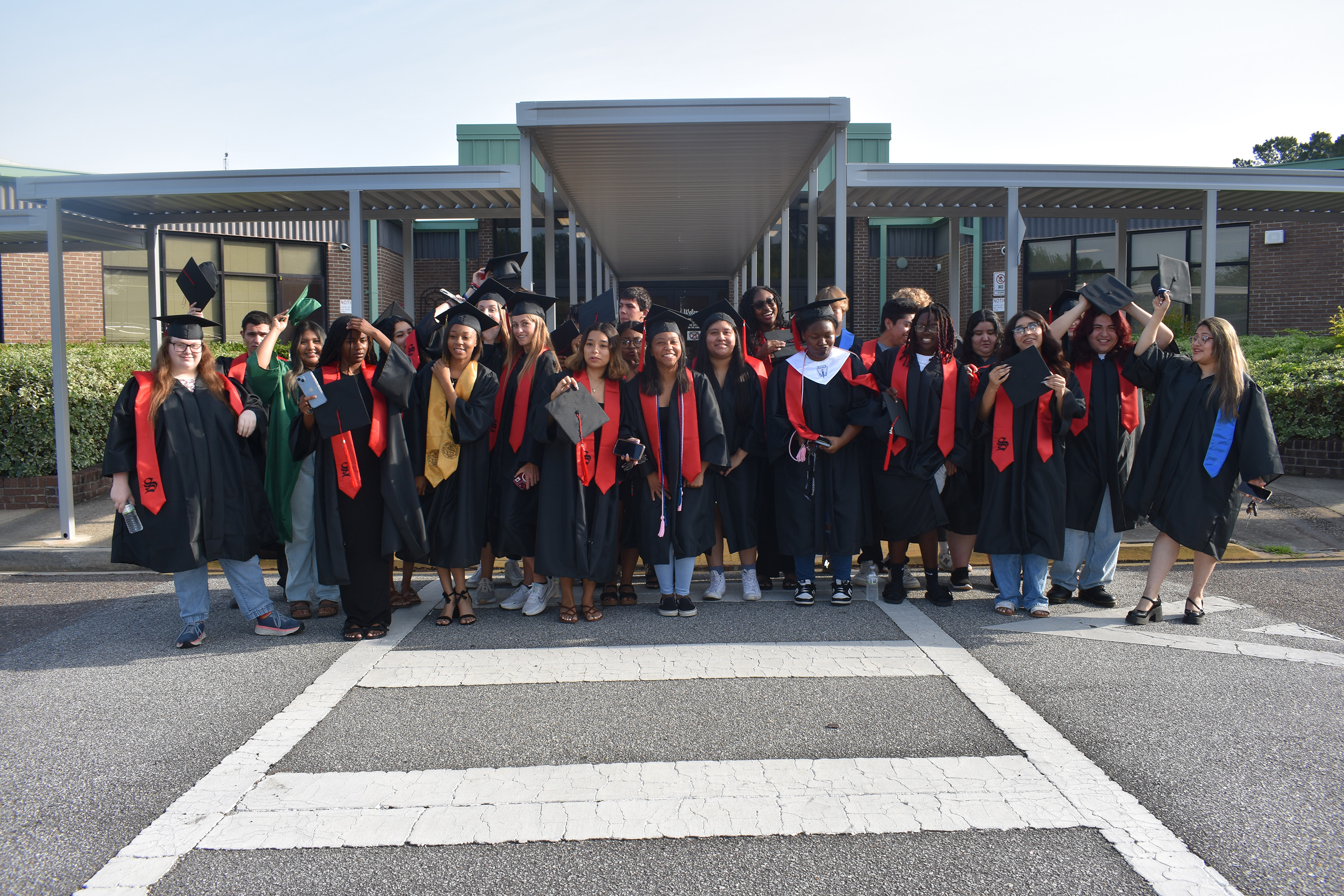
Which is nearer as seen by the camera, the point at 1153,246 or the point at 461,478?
the point at 461,478

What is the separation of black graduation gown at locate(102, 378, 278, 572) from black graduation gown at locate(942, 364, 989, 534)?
4.11 metres

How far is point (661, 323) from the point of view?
537 centimetres

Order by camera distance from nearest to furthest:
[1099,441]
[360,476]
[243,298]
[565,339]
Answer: [360,476]
[1099,441]
[565,339]
[243,298]

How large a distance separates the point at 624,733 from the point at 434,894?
3.92 ft

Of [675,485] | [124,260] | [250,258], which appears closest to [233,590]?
[675,485]

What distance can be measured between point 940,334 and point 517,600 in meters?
3.11

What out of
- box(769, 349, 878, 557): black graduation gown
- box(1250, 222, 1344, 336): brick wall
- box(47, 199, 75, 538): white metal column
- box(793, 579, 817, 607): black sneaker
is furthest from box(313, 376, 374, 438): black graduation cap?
box(1250, 222, 1344, 336): brick wall

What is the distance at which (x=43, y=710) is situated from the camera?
12.6ft

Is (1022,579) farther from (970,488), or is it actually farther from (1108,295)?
(1108,295)

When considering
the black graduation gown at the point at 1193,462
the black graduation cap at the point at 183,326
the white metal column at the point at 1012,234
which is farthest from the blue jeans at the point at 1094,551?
the black graduation cap at the point at 183,326

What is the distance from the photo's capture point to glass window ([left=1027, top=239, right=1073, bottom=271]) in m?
19.3

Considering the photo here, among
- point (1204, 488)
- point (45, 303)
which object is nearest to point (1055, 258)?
point (1204, 488)

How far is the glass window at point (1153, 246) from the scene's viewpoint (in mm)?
17938

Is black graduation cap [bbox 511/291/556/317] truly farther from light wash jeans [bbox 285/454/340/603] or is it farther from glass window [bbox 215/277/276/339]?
glass window [bbox 215/277/276/339]
